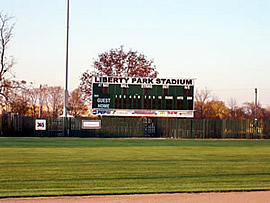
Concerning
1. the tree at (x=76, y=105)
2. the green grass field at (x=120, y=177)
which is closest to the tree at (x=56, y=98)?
the tree at (x=76, y=105)

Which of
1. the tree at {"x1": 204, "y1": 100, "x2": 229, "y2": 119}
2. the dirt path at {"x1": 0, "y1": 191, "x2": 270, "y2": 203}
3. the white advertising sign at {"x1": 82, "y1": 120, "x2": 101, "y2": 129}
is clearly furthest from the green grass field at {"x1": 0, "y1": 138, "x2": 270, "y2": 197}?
the tree at {"x1": 204, "y1": 100, "x2": 229, "y2": 119}

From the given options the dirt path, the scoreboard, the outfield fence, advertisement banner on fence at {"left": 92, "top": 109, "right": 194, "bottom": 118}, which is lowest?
the dirt path

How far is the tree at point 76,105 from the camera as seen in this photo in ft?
237

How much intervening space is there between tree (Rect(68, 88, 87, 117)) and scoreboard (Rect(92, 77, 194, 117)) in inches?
1421

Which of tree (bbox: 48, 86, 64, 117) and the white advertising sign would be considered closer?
the white advertising sign

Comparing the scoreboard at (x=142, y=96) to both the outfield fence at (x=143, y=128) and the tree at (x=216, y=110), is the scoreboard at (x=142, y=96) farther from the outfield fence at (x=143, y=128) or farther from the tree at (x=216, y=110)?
the tree at (x=216, y=110)

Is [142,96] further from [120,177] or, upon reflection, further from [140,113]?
[120,177]

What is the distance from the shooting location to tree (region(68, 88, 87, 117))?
237ft

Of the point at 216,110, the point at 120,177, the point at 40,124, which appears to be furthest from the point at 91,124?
the point at 216,110

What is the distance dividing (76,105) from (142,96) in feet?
137

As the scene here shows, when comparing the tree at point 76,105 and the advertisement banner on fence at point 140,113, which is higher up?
the tree at point 76,105

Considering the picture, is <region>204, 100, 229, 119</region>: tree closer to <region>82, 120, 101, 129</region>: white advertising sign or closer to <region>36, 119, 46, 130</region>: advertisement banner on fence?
<region>82, 120, 101, 129</region>: white advertising sign

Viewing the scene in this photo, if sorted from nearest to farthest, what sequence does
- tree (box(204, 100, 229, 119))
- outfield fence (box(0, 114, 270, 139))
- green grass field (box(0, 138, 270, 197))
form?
green grass field (box(0, 138, 270, 197)) < outfield fence (box(0, 114, 270, 139)) < tree (box(204, 100, 229, 119))

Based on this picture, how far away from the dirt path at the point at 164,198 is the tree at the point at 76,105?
62.4 metres
